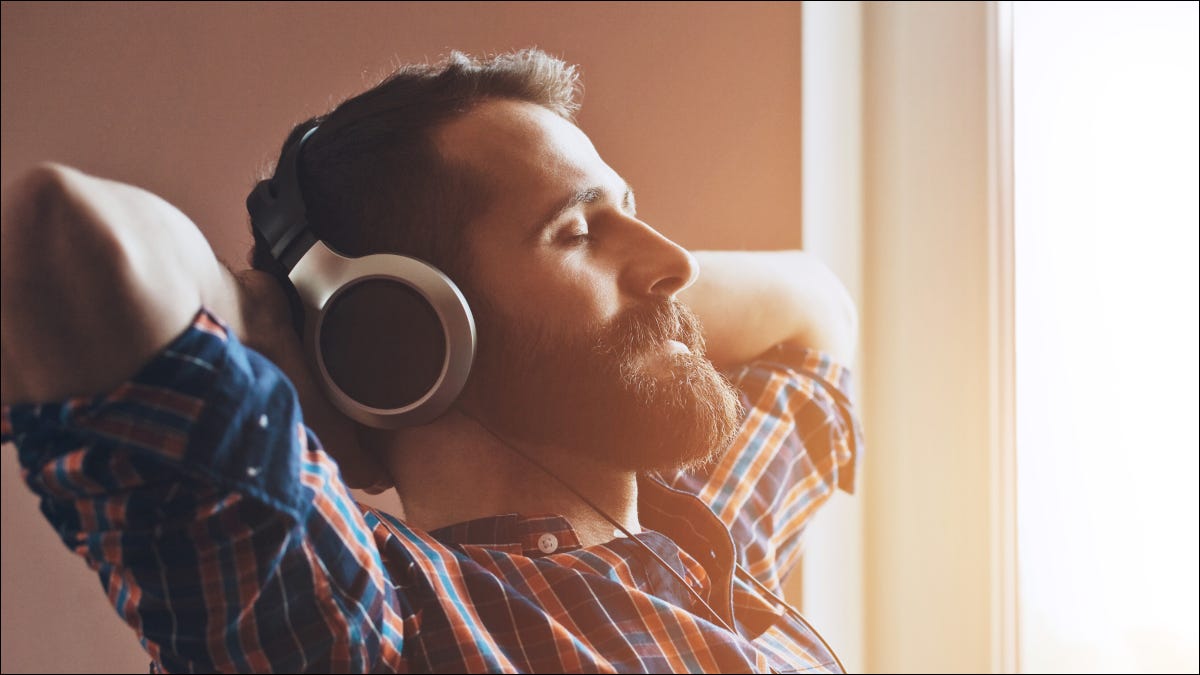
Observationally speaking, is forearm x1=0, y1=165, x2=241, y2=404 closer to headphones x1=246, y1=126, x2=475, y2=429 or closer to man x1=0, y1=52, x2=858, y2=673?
man x1=0, y1=52, x2=858, y2=673

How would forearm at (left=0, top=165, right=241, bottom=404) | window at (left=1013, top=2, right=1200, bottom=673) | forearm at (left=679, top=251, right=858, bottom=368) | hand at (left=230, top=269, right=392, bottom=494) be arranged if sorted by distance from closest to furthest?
forearm at (left=0, top=165, right=241, bottom=404) < hand at (left=230, top=269, right=392, bottom=494) < window at (left=1013, top=2, right=1200, bottom=673) < forearm at (left=679, top=251, right=858, bottom=368)

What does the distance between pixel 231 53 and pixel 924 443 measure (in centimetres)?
77

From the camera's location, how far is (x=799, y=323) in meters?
0.91

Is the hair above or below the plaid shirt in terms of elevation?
above

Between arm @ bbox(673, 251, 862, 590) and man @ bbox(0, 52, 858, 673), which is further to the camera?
arm @ bbox(673, 251, 862, 590)

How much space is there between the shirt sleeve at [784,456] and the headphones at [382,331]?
1.13 feet

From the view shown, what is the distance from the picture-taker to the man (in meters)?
0.39

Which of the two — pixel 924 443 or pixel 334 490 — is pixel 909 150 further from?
pixel 334 490

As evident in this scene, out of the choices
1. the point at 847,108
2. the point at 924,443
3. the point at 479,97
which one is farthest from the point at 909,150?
the point at 479,97

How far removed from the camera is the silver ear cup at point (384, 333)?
53 cm

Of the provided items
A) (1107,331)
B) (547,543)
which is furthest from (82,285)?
(1107,331)

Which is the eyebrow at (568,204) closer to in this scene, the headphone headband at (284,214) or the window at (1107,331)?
the headphone headband at (284,214)

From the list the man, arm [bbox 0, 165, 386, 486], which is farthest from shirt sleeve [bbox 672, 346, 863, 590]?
arm [bbox 0, 165, 386, 486]

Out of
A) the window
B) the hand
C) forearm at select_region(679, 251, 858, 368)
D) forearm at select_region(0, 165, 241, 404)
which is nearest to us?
forearm at select_region(0, 165, 241, 404)
